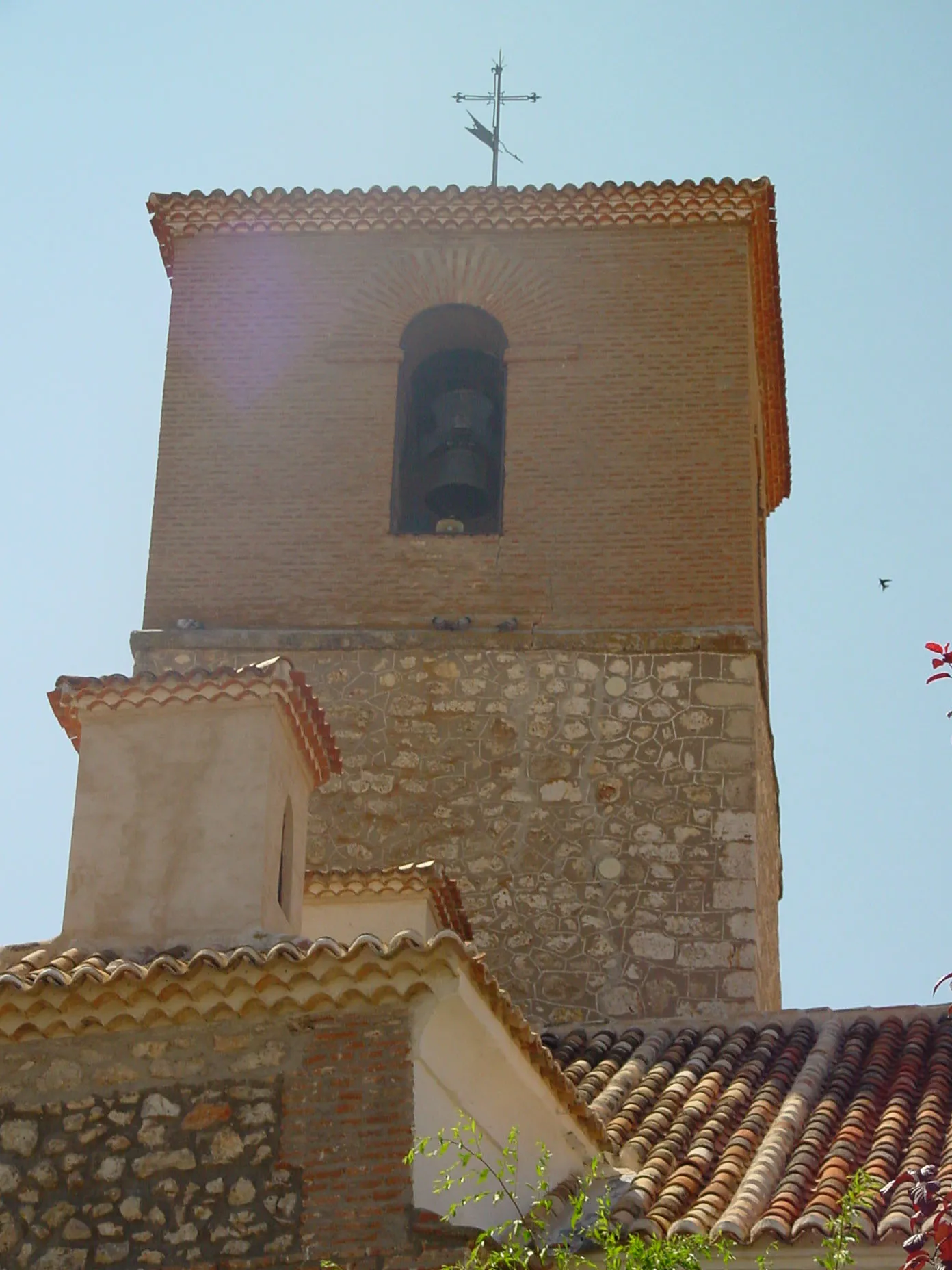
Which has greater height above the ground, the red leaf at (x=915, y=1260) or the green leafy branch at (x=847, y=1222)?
the green leafy branch at (x=847, y=1222)

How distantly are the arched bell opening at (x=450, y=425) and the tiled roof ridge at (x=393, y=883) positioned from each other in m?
3.35

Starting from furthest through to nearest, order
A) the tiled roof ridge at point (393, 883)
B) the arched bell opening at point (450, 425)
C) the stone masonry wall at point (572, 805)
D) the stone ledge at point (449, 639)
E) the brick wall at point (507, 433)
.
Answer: the arched bell opening at point (450, 425) < the brick wall at point (507, 433) < the stone ledge at point (449, 639) < the stone masonry wall at point (572, 805) < the tiled roof ridge at point (393, 883)

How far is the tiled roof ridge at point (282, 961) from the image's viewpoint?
7844 millimetres

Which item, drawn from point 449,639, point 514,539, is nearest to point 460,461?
point 514,539

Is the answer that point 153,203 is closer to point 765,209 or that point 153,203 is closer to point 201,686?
point 765,209

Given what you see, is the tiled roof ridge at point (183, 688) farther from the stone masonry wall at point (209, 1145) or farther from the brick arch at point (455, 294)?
the brick arch at point (455, 294)

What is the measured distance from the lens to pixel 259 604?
13.7m

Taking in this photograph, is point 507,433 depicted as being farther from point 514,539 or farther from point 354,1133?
point 354,1133

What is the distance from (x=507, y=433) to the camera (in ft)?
46.5

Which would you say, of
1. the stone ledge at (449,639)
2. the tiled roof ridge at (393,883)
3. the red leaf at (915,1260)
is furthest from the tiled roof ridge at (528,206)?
the red leaf at (915,1260)

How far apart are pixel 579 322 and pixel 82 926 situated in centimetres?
681

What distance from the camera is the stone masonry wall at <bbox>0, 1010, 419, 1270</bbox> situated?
25.2 feet

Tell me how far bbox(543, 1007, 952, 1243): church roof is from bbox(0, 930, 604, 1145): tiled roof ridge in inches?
37.4

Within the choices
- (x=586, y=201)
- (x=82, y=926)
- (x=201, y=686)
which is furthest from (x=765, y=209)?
(x=82, y=926)
